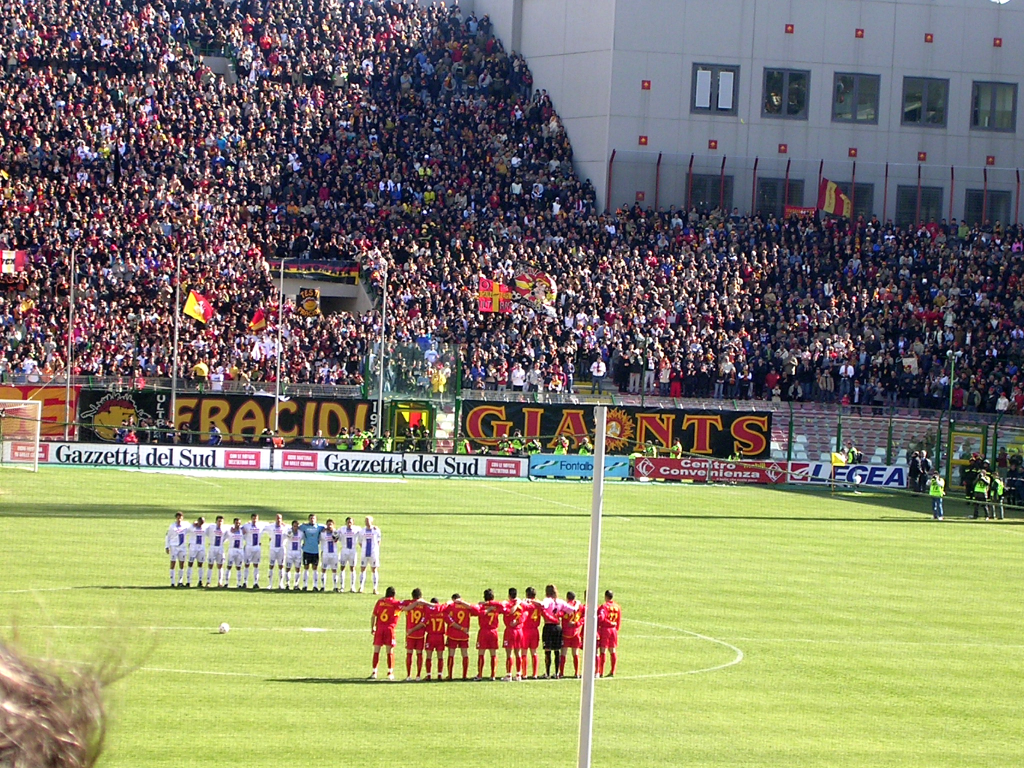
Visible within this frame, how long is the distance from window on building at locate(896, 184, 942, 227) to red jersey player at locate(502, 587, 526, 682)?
49457mm

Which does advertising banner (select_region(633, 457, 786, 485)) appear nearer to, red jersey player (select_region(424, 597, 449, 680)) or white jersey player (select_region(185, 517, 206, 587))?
white jersey player (select_region(185, 517, 206, 587))

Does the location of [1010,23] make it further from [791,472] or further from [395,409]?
[395,409]

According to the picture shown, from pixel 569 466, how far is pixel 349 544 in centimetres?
2203

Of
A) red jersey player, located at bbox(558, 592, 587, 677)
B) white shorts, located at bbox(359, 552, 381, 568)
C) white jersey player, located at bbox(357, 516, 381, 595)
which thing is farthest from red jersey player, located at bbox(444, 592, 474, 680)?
white shorts, located at bbox(359, 552, 381, 568)

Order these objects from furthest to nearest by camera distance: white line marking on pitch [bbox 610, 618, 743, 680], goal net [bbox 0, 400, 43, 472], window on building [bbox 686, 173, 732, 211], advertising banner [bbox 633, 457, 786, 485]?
window on building [bbox 686, 173, 732, 211]
advertising banner [bbox 633, 457, 786, 485]
goal net [bbox 0, 400, 43, 472]
white line marking on pitch [bbox 610, 618, 743, 680]

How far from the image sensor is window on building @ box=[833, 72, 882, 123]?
65.1 metres

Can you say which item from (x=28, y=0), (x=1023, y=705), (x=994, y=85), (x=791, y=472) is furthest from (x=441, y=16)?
(x=1023, y=705)

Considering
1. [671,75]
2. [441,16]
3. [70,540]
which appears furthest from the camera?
[441,16]

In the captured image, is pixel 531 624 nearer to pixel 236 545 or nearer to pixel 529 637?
pixel 529 637

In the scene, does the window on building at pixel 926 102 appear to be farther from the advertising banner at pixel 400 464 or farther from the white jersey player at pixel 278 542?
the white jersey player at pixel 278 542

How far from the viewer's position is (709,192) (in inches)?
2549

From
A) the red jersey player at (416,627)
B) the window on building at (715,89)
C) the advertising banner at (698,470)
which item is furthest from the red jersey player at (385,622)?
the window on building at (715,89)

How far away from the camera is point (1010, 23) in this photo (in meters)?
65.6

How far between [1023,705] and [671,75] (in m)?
48.0
